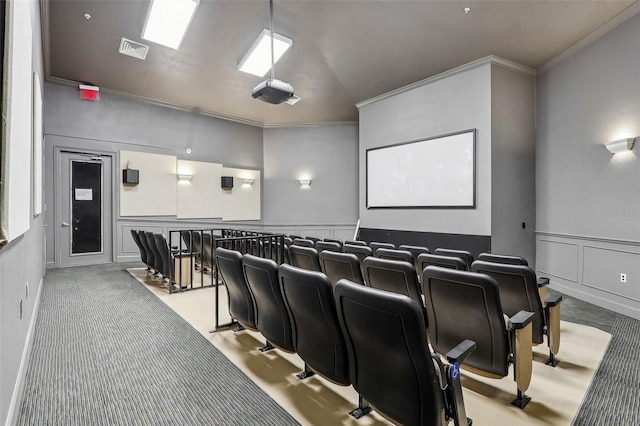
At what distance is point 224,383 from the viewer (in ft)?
7.00

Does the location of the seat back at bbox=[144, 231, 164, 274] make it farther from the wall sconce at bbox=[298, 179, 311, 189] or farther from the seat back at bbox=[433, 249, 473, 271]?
the wall sconce at bbox=[298, 179, 311, 189]

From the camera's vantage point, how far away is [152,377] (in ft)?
7.23

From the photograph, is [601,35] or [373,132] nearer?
[601,35]

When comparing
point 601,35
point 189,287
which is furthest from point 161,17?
point 601,35

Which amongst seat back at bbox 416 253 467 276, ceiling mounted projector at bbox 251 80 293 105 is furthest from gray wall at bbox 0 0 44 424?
ceiling mounted projector at bbox 251 80 293 105

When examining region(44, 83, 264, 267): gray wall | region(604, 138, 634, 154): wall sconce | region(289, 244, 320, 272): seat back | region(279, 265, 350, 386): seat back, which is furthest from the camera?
region(44, 83, 264, 267): gray wall

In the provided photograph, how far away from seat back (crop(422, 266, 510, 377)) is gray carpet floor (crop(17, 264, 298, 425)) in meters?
1.10

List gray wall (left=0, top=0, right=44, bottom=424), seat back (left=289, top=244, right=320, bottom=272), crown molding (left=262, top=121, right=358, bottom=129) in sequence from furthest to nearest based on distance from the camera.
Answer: crown molding (left=262, top=121, right=358, bottom=129)
seat back (left=289, top=244, right=320, bottom=272)
gray wall (left=0, top=0, right=44, bottom=424)

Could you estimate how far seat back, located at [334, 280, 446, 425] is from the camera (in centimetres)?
122

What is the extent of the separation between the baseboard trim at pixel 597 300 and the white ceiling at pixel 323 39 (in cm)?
351

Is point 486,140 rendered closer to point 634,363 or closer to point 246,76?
point 634,363

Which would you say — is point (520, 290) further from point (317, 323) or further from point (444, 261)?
point (317, 323)

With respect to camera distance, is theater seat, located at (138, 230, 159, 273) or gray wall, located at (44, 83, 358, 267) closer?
theater seat, located at (138, 230, 159, 273)

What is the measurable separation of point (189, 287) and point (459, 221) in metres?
4.44
